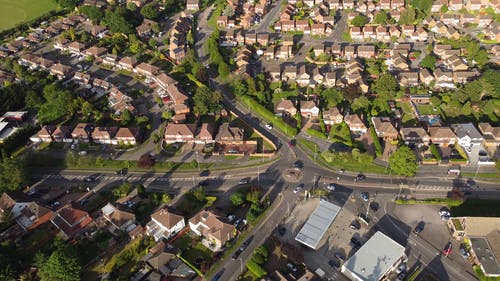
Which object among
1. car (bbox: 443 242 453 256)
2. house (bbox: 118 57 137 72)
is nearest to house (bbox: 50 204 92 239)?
house (bbox: 118 57 137 72)

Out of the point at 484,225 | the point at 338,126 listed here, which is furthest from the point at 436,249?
the point at 338,126

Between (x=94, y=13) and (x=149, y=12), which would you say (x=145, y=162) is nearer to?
(x=149, y=12)

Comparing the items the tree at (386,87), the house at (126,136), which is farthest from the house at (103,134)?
the tree at (386,87)

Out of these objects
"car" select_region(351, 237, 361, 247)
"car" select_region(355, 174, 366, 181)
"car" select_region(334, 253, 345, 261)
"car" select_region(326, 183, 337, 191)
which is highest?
"car" select_region(355, 174, 366, 181)

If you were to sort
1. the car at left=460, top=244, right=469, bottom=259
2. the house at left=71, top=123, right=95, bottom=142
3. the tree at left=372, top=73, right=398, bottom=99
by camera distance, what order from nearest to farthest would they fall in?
the car at left=460, top=244, right=469, bottom=259 < the house at left=71, top=123, right=95, bottom=142 < the tree at left=372, top=73, right=398, bottom=99

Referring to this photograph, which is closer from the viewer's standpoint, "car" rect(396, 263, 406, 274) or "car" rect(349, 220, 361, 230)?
"car" rect(396, 263, 406, 274)

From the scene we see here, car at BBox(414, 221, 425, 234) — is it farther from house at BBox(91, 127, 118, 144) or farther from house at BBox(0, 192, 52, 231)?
house at BBox(0, 192, 52, 231)

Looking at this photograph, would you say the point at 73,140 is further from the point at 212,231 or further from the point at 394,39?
the point at 394,39
